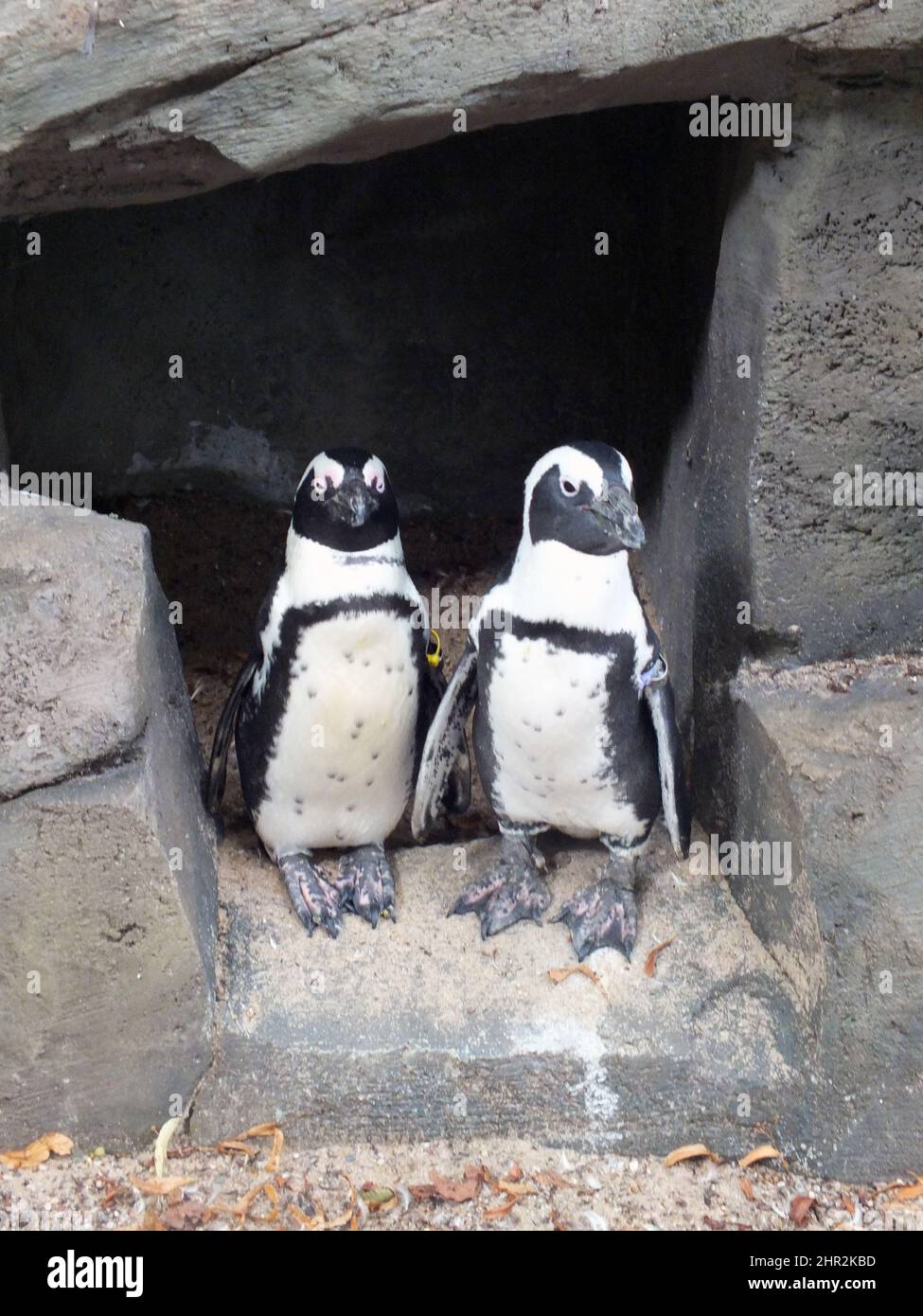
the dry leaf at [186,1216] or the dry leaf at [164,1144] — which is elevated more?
the dry leaf at [164,1144]

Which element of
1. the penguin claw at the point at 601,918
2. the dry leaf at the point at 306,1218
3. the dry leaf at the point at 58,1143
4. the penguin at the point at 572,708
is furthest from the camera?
the penguin claw at the point at 601,918

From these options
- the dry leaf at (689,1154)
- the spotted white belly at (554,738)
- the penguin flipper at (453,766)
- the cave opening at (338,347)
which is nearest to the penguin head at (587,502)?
the spotted white belly at (554,738)

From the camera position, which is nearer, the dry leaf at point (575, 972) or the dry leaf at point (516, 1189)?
the dry leaf at point (516, 1189)

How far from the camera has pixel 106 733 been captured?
271cm

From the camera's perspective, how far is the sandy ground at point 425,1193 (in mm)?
2773

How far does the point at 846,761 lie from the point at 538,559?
774 mm

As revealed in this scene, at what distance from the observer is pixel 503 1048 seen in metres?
2.96

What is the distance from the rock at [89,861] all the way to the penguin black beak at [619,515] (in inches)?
37.3

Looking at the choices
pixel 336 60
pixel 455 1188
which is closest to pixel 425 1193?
pixel 455 1188

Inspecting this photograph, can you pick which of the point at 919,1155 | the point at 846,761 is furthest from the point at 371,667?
the point at 919,1155

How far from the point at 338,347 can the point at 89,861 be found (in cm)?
233

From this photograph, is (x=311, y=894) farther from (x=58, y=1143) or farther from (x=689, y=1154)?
(x=689, y=1154)

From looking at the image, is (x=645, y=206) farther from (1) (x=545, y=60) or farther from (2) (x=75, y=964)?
(2) (x=75, y=964)

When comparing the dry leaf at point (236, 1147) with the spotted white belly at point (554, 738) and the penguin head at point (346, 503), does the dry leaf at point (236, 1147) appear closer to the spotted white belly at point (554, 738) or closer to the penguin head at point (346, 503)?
the spotted white belly at point (554, 738)
